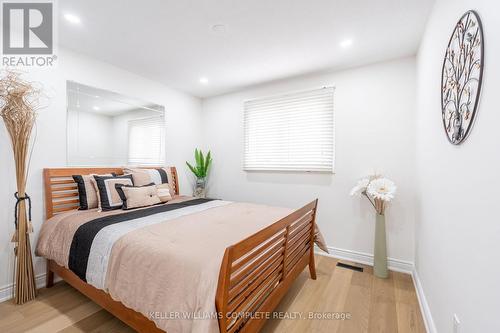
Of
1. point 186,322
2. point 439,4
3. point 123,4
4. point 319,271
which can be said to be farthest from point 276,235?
point 123,4

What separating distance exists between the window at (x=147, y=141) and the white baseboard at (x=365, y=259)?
286 centimetres

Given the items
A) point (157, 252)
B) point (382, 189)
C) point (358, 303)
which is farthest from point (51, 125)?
point (382, 189)

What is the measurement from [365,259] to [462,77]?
2390mm

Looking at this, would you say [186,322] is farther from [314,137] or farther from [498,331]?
[314,137]

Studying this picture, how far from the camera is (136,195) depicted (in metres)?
2.46

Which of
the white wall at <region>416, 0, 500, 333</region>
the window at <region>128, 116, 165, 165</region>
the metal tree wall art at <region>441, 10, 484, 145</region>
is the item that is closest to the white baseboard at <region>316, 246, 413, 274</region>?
the white wall at <region>416, 0, 500, 333</region>

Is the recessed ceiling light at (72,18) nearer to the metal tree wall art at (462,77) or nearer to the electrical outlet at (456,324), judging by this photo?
the metal tree wall art at (462,77)

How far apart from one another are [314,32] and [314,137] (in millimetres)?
1359

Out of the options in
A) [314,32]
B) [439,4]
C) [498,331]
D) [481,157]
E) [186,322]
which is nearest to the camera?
[498,331]

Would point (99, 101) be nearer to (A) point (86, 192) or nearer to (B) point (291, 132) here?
(A) point (86, 192)

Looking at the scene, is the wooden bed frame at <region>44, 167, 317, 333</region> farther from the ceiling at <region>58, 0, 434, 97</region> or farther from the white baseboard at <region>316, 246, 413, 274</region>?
the ceiling at <region>58, 0, 434, 97</region>

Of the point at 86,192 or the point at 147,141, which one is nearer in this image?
the point at 86,192

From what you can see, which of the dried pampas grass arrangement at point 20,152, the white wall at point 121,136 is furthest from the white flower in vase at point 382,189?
the dried pampas grass arrangement at point 20,152

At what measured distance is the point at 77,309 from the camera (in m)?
1.93
